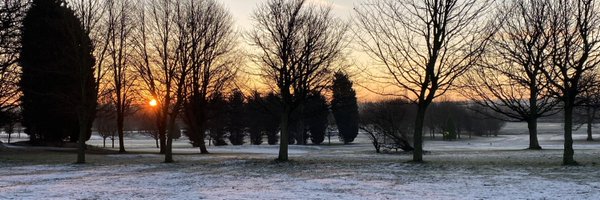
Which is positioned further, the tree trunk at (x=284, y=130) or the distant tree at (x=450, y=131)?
the distant tree at (x=450, y=131)

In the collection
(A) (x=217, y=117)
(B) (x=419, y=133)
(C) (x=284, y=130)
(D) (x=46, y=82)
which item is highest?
(D) (x=46, y=82)

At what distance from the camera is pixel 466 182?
48.2 feet

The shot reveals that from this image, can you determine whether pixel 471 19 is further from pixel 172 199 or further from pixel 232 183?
pixel 172 199

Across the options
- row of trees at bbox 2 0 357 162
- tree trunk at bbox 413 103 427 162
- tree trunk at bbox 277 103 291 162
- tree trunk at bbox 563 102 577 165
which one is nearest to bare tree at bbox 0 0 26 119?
row of trees at bbox 2 0 357 162

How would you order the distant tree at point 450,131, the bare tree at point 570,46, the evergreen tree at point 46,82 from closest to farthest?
the bare tree at point 570,46 → the evergreen tree at point 46,82 → the distant tree at point 450,131

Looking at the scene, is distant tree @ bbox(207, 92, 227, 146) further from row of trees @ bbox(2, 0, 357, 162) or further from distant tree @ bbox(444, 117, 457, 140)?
distant tree @ bbox(444, 117, 457, 140)

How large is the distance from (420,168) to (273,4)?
10.3 metres

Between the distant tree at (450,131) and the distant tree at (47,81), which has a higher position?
the distant tree at (47,81)

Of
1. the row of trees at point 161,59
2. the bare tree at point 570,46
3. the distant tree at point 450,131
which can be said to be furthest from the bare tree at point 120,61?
the distant tree at point 450,131

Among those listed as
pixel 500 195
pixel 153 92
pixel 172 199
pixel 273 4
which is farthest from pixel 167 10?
pixel 500 195

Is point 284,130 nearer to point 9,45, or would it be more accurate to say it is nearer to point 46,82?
point 9,45

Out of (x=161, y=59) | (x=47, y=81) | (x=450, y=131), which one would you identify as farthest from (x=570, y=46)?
(x=450, y=131)

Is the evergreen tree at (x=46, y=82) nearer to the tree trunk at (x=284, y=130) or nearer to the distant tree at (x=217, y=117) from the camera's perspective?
the tree trunk at (x=284, y=130)

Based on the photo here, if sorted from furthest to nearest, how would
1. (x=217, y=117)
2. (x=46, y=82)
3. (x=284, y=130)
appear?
(x=217, y=117) → (x=46, y=82) → (x=284, y=130)
